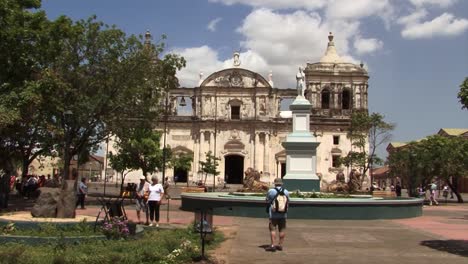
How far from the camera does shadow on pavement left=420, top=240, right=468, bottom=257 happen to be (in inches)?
429

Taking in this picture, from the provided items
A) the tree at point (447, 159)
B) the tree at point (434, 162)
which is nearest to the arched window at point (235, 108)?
the tree at point (434, 162)

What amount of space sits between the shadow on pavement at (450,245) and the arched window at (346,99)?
4702 cm

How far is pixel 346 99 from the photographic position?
59281mm

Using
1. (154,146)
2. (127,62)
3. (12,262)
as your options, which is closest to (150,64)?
(127,62)

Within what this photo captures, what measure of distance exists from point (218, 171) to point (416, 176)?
23743 mm

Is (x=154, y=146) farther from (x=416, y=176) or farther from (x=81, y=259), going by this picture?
(x=81, y=259)

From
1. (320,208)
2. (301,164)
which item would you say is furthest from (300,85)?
(320,208)

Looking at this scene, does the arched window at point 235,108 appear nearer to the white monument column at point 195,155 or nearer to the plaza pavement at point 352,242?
the white monument column at point 195,155

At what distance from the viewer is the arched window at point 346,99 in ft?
193

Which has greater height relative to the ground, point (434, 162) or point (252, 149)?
point (252, 149)

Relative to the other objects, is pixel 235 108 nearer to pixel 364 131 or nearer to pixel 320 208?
pixel 364 131

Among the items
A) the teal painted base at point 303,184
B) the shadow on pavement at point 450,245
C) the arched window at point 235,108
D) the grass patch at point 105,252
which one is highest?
the arched window at point 235,108

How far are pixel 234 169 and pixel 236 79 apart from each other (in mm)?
9705

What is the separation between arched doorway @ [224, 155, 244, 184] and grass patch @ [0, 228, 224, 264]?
4655 cm
